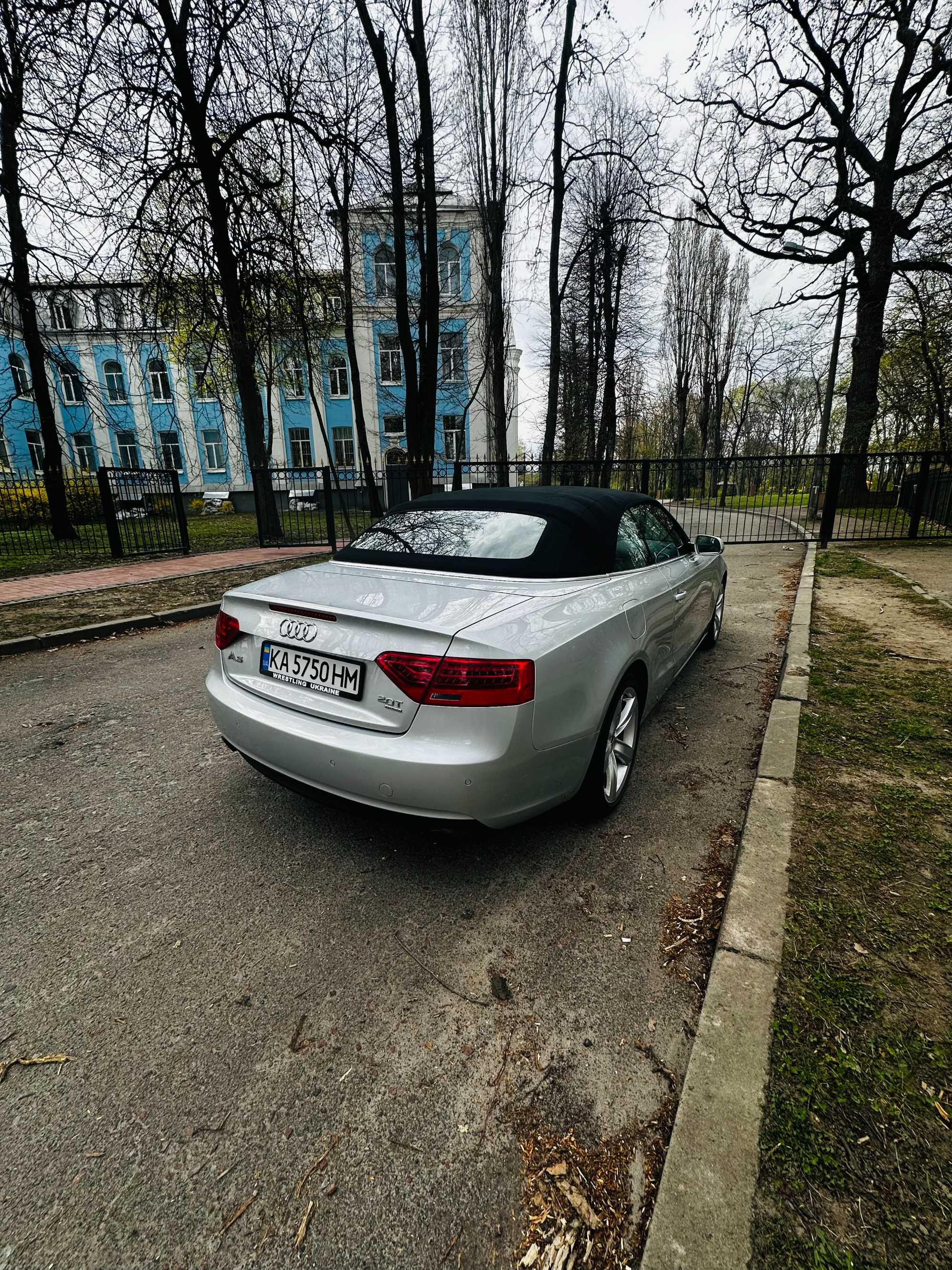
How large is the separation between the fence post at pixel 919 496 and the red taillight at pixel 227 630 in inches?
532

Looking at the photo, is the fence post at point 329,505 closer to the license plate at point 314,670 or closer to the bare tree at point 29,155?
the bare tree at point 29,155

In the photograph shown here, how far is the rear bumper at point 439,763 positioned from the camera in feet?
6.61

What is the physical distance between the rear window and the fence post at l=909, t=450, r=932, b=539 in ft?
40.2

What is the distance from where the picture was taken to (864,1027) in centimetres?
164

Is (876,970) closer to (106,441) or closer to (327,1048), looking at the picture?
(327,1048)

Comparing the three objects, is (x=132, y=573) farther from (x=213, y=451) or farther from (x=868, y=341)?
(x=213, y=451)

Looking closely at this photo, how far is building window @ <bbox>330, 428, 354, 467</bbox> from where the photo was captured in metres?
35.2

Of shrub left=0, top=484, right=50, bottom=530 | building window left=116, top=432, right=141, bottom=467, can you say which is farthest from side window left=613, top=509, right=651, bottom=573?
building window left=116, top=432, right=141, bottom=467

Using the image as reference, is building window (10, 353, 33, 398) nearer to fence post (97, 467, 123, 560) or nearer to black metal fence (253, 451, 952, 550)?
fence post (97, 467, 123, 560)

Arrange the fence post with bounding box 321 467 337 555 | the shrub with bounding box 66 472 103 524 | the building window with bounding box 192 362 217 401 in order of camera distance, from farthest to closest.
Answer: the shrub with bounding box 66 472 103 524, the fence post with bounding box 321 467 337 555, the building window with bounding box 192 362 217 401

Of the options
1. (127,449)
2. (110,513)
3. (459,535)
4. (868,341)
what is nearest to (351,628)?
(459,535)

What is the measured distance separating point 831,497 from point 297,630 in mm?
12348

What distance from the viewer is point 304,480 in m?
13.8

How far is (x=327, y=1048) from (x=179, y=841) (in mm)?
1358
